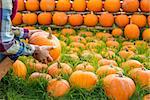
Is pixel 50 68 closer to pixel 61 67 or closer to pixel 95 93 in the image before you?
pixel 61 67

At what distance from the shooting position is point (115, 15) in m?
5.41

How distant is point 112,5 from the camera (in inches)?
208

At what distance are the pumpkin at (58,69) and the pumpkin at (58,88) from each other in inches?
6.4

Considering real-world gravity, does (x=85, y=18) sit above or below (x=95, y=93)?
above

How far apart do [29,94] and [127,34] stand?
2.63 meters

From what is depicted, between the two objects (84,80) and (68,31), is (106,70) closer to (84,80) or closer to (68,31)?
(84,80)

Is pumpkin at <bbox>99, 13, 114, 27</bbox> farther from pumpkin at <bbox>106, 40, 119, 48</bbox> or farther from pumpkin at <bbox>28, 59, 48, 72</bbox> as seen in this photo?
pumpkin at <bbox>28, 59, 48, 72</bbox>

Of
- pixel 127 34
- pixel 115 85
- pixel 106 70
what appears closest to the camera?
Result: pixel 115 85

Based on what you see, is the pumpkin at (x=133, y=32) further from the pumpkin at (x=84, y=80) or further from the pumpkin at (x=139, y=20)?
the pumpkin at (x=84, y=80)

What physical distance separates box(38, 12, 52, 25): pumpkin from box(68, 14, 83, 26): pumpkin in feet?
1.02

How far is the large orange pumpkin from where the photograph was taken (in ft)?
17.9

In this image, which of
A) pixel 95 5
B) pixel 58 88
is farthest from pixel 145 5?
pixel 58 88

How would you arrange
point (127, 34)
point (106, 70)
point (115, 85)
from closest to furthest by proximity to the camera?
point (115, 85), point (106, 70), point (127, 34)

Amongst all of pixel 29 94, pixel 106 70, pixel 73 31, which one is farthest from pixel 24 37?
pixel 73 31
